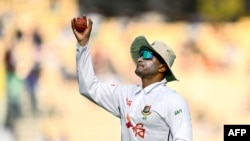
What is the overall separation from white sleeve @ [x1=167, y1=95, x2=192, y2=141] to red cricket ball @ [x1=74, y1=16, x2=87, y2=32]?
1.82ft

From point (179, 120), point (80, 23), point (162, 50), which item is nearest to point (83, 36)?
point (80, 23)

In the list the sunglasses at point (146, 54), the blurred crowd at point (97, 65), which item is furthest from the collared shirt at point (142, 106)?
the blurred crowd at point (97, 65)

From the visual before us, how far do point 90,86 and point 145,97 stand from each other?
31 centimetres

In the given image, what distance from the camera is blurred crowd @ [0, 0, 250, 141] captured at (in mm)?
8219

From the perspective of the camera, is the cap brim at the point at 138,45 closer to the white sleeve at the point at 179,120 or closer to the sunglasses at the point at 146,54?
the sunglasses at the point at 146,54

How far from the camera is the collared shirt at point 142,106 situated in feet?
14.2

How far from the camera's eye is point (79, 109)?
827 centimetres

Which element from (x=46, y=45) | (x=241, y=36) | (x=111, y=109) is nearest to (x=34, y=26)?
(x=46, y=45)

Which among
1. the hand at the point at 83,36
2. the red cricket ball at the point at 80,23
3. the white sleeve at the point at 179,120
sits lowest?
the white sleeve at the point at 179,120

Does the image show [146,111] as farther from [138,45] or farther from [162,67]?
[138,45]

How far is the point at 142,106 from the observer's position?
4445 millimetres

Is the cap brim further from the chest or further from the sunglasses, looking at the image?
the chest

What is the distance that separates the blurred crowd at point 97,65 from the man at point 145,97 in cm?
356

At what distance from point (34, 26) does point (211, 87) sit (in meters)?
1.64
